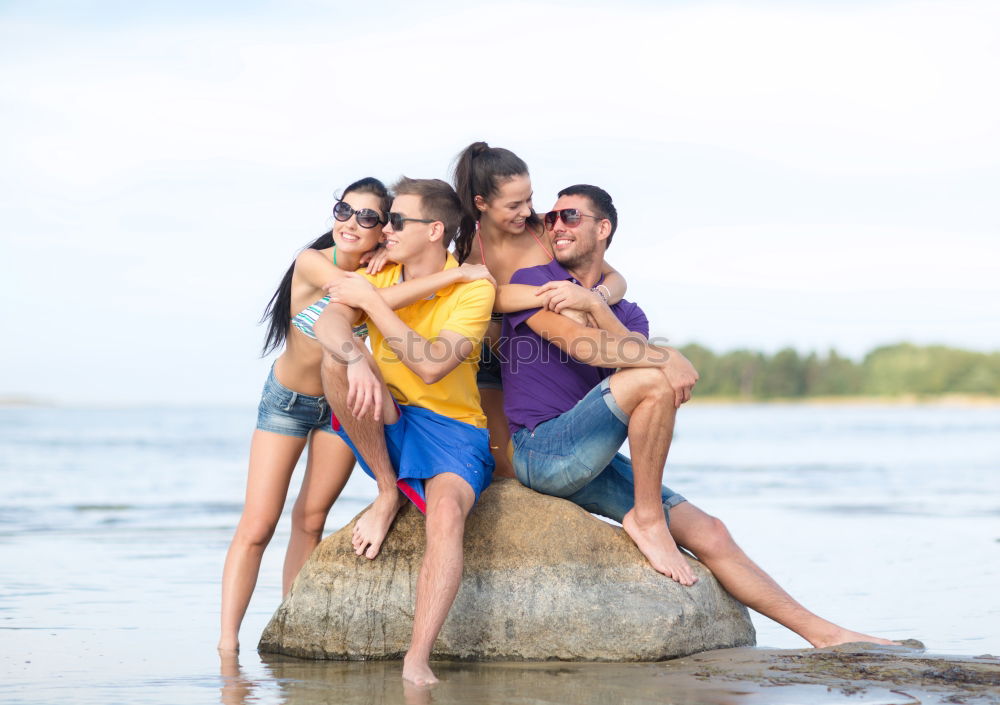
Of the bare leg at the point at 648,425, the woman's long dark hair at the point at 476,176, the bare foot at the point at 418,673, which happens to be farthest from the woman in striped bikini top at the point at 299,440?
the bare leg at the point at 648,425

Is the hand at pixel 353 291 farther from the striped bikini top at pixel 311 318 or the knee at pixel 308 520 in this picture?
the knee at pixel 308 520

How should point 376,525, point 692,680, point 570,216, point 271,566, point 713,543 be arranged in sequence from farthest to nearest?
point 271,566, point 570,216, point 713,543, point 376,525, point 692,680

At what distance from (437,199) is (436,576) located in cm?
170

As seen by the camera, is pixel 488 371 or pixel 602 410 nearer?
pixel 602 410

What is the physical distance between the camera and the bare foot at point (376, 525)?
5.09 meters

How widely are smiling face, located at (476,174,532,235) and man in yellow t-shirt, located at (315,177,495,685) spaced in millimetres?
375

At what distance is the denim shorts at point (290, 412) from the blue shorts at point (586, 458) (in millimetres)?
981

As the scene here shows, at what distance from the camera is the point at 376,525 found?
5.11 metres

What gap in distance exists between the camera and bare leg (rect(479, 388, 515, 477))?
5.75 meters

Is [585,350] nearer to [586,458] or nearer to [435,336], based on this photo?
[586,458]

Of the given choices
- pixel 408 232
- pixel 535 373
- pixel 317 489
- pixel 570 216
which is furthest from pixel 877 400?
pixel 408 232

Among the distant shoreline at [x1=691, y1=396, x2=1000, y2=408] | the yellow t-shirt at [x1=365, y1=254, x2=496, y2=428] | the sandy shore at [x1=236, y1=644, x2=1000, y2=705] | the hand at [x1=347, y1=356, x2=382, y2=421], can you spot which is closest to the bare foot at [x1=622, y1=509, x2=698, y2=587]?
the sandy shore at [x1=236, y1=644, x2=1000, y2=705]

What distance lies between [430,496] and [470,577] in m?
0.51

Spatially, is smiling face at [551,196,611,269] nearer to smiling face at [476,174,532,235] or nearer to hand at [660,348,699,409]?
smiling face at [476,174,532,235]
